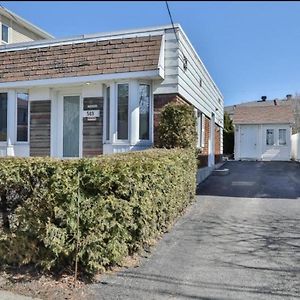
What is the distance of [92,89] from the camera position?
11320mm

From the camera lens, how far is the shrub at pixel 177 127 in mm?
9711

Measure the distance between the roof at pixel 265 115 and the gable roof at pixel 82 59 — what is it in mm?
21295

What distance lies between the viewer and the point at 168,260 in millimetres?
5410

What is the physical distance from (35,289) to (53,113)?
8.03 meters

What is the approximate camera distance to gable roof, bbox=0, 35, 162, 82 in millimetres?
10320

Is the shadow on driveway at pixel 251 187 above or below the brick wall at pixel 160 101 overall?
below

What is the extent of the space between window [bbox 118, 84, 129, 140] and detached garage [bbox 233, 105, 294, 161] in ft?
68.5

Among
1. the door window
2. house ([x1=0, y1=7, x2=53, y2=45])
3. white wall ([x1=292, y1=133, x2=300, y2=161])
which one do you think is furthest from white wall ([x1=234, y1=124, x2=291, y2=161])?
house ([x1=0, y1=7, x2=53, y2=45])

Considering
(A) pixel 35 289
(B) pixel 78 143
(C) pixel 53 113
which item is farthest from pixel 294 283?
(C) pixel 53 113

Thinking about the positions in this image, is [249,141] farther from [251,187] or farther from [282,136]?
[251,187]

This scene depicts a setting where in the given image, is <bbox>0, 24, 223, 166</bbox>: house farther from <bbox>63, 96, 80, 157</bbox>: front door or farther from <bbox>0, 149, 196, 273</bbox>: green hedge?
<bbox>0, 149, 196, 273</bbox>: green hedge

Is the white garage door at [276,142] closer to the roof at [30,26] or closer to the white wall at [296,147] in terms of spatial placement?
the white wall at [296,147]

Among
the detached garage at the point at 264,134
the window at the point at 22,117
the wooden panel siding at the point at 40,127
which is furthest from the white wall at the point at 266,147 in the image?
the window at the point at 22,117

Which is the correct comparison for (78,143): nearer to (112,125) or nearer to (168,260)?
(112,125)
